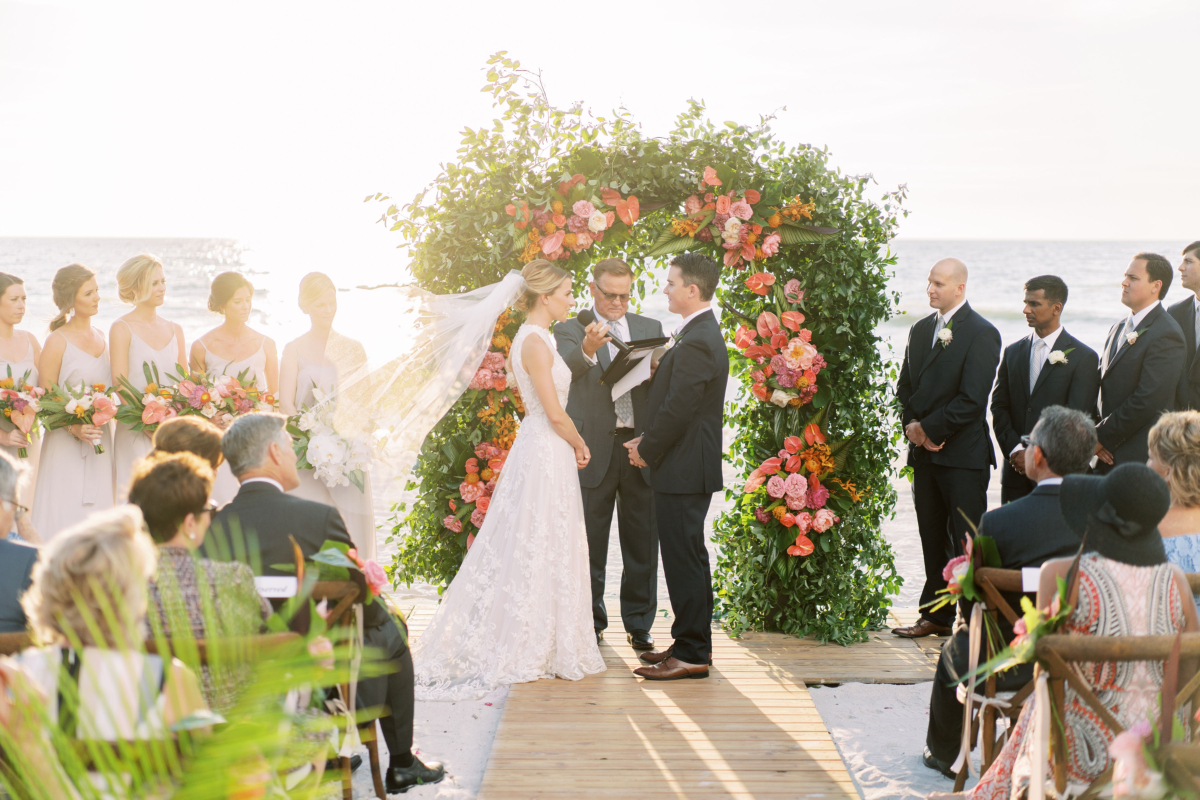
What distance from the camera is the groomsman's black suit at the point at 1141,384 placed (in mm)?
5277

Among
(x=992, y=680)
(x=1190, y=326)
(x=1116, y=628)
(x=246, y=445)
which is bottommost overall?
(x=992, y=680)

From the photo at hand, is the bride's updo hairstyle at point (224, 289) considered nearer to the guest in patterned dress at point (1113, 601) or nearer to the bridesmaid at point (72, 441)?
the bridesmaid at point (72, 441)

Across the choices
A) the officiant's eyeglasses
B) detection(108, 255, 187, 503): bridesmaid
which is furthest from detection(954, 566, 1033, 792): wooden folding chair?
detection(108, 255, 187, 503): bridesmaid

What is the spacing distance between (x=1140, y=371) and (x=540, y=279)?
140 inches

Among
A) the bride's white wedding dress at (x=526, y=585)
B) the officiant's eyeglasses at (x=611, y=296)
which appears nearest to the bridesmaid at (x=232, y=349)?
the bride's white wedding dress at (x=526, y=585)

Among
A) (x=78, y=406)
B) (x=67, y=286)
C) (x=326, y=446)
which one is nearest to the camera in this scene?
(x=326, y=446)

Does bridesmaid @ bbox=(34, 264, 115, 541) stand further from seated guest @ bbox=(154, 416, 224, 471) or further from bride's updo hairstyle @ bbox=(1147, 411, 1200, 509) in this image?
bride's updo hairstyle @ bbox=(1147, 411, 1200, 509)

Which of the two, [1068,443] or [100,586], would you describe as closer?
[100,586]

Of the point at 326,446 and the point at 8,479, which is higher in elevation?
the point at 8,479

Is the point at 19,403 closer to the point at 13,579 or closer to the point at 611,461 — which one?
the point at 13,579

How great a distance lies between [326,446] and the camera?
15.9 feet

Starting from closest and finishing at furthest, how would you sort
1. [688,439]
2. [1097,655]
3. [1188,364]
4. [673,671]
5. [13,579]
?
[1097,655] < [13,579] < [688,439] < [673,671] < [1188,364]

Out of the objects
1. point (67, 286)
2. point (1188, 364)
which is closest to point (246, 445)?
point (67, 286)

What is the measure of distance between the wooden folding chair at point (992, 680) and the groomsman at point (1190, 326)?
A: 3.30m
